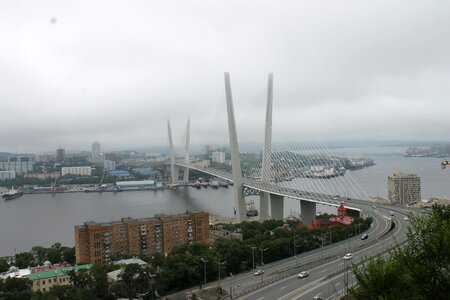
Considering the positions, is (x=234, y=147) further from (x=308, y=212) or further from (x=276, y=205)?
(x=308, y=212)

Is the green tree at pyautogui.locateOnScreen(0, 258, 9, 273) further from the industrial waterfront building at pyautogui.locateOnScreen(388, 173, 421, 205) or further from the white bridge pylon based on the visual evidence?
the industrial waterfront building at pyautogui.locateOnScreen(388, 173, 421, 205)

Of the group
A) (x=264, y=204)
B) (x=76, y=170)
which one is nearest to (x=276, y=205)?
(x=264, y=204)

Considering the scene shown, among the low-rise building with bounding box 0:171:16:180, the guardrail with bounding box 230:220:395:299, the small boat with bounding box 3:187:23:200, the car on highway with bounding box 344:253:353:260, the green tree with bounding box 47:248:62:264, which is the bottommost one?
the small boat with bounding box 3:187:23:200

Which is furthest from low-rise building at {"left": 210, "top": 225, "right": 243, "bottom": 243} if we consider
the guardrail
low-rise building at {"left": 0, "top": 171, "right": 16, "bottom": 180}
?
low-rise building at {"left": 0, "top": 171, "right": 16, "bottom": 180}

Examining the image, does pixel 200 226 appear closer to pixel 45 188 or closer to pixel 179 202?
pixel 179 202

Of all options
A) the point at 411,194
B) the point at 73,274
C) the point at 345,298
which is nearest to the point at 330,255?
the point at 345,298
